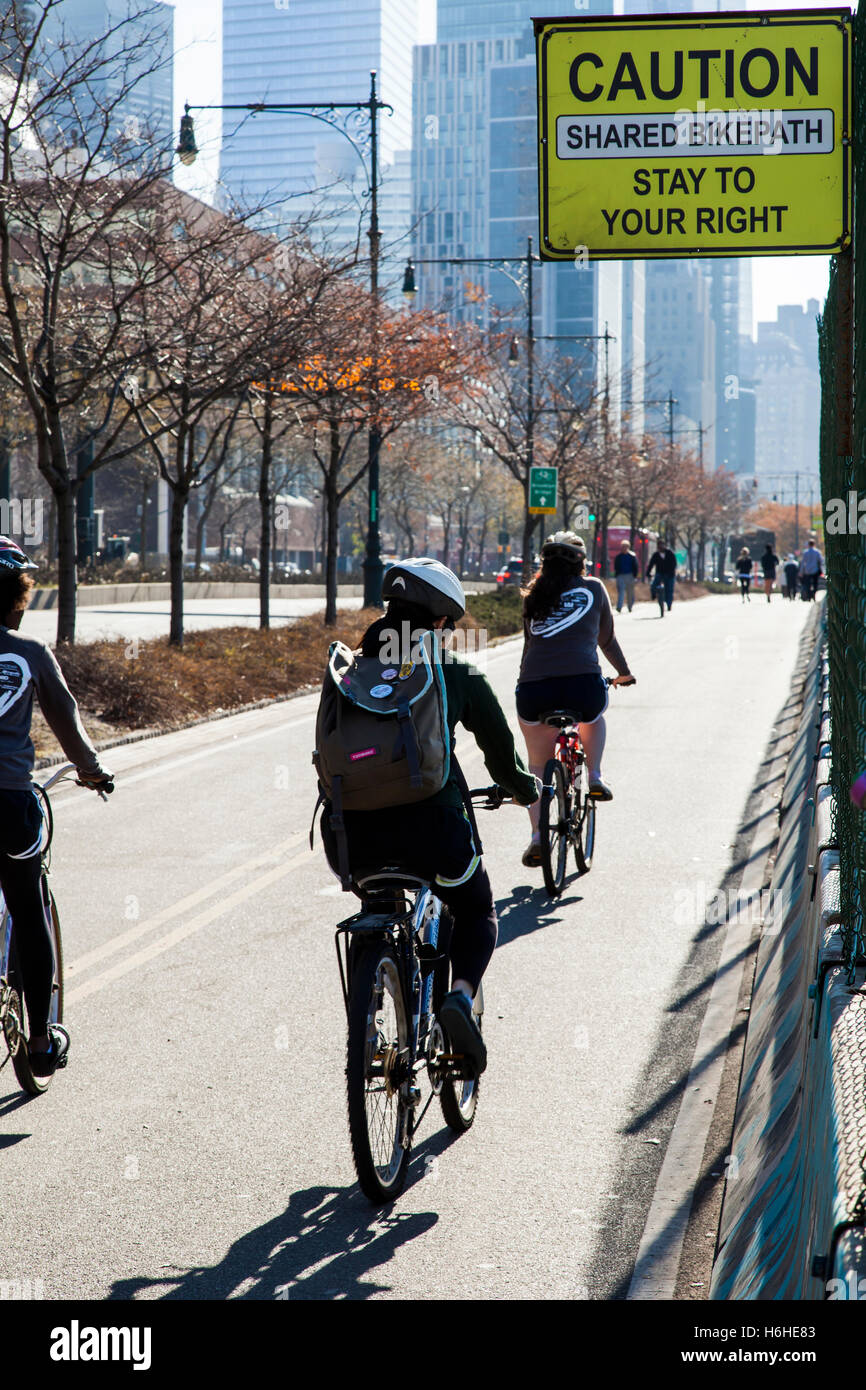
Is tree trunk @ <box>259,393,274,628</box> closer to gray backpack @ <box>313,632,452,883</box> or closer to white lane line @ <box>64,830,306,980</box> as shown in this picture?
white lane line @ <box>64,830,306,980</box>

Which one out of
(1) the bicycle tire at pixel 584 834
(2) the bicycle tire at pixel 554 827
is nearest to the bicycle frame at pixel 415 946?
(2) the bicycle tire at pixel 554 827

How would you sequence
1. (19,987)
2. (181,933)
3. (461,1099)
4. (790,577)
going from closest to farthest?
(461,1099), (19,987), (181,933), (790,577)

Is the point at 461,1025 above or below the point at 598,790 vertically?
below

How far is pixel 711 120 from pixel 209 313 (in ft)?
49.5

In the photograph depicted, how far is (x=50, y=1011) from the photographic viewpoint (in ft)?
17.3

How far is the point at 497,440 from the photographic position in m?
47.5

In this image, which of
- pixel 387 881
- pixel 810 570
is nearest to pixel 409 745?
pixel 387 881

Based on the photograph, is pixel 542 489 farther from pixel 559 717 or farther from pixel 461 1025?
pixel 461 1025

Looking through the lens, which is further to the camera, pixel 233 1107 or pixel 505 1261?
Answer: pixel 233 1107

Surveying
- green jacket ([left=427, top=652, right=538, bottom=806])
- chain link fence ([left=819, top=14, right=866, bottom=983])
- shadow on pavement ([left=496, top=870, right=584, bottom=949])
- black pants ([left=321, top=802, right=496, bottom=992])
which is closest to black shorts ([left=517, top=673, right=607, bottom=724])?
shadow on pavement ([left=496, top=870, right=584, bottom=949])

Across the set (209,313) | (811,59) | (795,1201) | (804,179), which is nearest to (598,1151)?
(795,1201)

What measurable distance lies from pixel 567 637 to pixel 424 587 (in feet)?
14.1

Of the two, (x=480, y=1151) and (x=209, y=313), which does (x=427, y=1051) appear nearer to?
(x=480, y=1151)

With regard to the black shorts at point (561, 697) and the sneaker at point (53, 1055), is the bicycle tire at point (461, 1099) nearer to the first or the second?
the sneaker at point (53, 1055)
